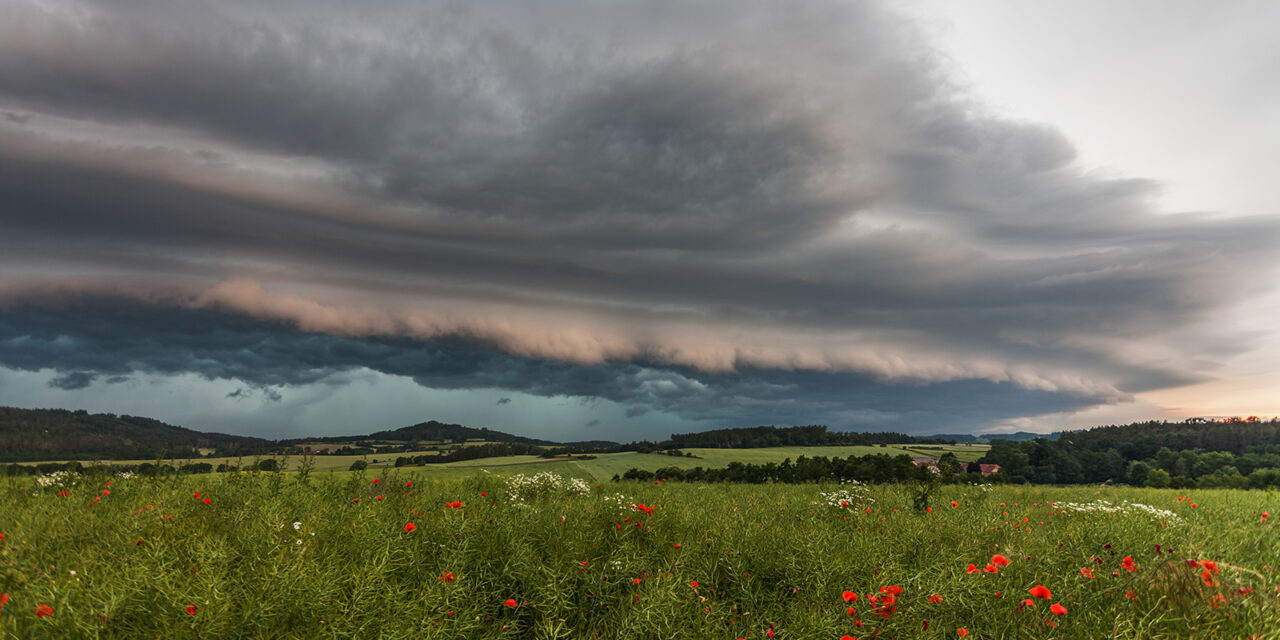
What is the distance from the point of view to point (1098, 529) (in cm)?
921

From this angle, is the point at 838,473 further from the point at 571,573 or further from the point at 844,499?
the point at 571,573

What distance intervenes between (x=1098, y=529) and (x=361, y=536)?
39.2 feet

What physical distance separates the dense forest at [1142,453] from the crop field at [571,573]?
6369cm

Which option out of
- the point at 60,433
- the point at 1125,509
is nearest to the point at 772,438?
the point at 1125,509

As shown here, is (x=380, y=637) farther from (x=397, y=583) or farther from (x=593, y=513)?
(x=593, y=513)

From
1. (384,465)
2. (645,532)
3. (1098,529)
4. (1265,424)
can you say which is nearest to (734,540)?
(645,532)

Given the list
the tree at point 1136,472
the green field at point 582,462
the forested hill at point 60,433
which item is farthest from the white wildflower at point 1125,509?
the forested hill at point 60,433

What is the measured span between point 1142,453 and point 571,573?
110 metres

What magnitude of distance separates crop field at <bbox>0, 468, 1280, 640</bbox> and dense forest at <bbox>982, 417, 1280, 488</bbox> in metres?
63.7

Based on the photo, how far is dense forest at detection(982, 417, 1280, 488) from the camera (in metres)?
60.7

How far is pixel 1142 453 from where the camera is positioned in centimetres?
8075

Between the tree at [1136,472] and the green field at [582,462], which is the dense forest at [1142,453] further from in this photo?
the green field at [582,462]

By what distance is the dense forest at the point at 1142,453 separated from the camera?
60719mm

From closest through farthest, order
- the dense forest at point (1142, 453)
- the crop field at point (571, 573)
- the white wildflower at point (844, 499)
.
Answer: the crop field at point (571, 573), the white wildflower at point (844, 499), the dense forest at point (1142, 453)
